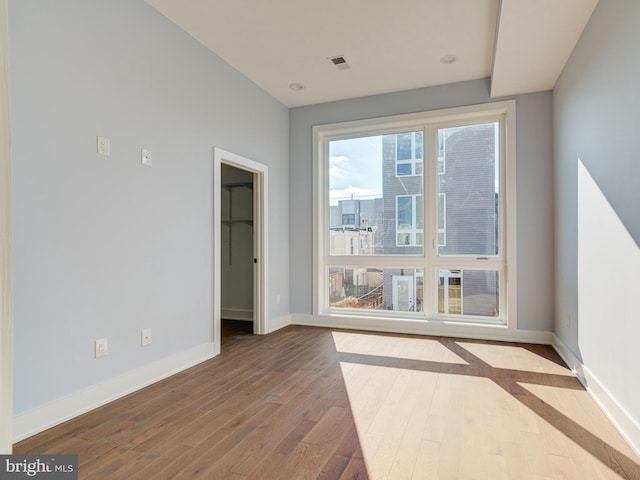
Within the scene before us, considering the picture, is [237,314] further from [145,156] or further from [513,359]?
[513,359]

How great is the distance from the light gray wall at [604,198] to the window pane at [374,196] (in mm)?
1680

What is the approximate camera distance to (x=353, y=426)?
2279mm

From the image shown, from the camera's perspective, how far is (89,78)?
8.30 feet

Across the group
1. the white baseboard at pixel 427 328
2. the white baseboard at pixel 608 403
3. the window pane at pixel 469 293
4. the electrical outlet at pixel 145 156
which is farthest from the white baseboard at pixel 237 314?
the white baseboard at pixel 608 403

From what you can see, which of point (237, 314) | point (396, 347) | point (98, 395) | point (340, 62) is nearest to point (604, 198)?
point (396, 347)

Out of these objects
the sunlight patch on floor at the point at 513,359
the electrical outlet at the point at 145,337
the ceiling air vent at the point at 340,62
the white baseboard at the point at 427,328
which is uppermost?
the ceiling air vent at the point at 340,62

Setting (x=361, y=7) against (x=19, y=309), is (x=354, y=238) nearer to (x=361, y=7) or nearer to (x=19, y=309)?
(x=361, y=7)

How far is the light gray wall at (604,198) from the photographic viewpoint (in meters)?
2.08

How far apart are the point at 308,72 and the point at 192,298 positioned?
273 centimetres

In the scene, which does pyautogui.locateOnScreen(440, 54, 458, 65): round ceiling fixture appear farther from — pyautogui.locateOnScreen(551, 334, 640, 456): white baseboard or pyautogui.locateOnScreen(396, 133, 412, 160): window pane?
pyautogui.locateOnScreen(551, 334, 640, 456): white baseboard

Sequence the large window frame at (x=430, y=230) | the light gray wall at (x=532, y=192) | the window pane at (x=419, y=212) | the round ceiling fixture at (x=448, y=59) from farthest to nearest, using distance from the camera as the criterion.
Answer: the window pane at (x=419, y=212) → the large window frame at (x=430, y=230) → the light gray wall at (x=532, y=192) → the round ceiling fixture at (x=448, y=59)

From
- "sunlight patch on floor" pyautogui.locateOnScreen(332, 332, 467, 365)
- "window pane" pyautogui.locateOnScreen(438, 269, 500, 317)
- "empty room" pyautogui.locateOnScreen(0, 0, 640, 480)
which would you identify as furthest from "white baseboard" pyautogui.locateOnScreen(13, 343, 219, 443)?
"window pane" pyautogui.locateOnScreen(438, 269, 500, 317)

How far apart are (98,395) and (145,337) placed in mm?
505
